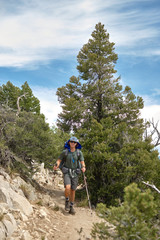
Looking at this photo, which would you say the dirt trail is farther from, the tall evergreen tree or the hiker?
the tall evergreen tree

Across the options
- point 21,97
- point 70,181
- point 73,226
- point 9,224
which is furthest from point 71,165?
point 21,97

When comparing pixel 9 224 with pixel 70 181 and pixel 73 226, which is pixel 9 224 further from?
pixel 70 181

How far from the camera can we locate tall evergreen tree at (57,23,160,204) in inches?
452

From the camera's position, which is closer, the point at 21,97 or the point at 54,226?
the point at 54,226

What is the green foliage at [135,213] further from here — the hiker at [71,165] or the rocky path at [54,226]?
the hiker at [71,165]

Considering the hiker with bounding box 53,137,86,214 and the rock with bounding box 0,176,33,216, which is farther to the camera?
the hiker with bounding box 53,137,86,214

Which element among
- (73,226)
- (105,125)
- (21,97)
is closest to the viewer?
(73,226)

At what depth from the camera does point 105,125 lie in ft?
40.1

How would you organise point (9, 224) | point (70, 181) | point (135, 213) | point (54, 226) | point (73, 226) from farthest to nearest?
point (70, 181), point (73, 226), point (54, 226), point (9, 224), point (135, 213)

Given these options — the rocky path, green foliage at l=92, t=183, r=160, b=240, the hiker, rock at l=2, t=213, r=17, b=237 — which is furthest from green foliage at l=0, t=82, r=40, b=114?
green foliage at l=92, t=183, r=160, b=240

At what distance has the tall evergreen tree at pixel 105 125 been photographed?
11.5 metres

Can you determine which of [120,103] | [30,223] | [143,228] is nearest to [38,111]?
[120,103]

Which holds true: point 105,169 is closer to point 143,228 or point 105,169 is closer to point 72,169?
point 72,169

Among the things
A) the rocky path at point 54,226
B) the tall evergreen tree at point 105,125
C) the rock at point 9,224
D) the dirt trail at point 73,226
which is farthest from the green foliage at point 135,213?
the tall evergreen tree at point 105,125
